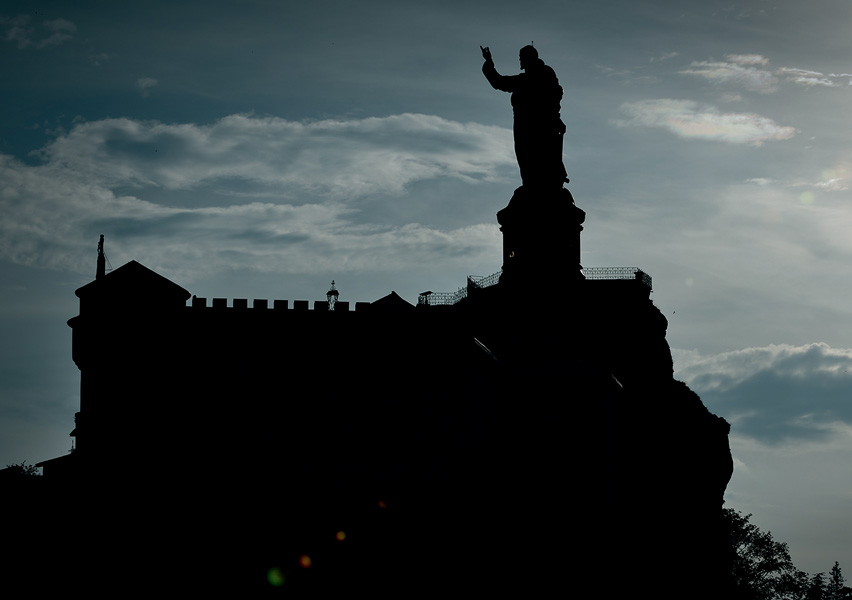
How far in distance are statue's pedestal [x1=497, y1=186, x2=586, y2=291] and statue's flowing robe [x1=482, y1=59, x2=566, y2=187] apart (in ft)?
4.05

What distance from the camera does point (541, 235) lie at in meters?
56.4

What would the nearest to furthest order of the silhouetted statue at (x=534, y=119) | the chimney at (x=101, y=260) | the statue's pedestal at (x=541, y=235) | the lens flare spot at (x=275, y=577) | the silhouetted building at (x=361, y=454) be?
the lens flare spot at (x=275, y=577), the silhouetted building at (x=361, y=454), the chimney at (x=101, y=260), the statue's pedestal at (x=541, y=235), the silhouetted statue at (x=534, y=119)

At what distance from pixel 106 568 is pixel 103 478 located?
448 centimetres

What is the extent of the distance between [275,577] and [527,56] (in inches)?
1394

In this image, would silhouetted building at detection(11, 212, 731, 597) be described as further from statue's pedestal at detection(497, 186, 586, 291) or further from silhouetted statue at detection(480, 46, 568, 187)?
silhouetted statue at detection(480, 46, 568, 187)

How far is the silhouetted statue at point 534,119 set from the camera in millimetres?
58156

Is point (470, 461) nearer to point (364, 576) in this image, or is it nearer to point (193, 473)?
point (364, 576)

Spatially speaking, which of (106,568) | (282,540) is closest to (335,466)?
(282,540)

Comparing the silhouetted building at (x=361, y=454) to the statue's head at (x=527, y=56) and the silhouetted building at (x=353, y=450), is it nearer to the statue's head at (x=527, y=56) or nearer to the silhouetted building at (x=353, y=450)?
the silhouetted building at (x=353, y=450)

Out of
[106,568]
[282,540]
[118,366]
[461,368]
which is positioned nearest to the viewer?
[106,568]

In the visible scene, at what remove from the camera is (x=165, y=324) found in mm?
44438

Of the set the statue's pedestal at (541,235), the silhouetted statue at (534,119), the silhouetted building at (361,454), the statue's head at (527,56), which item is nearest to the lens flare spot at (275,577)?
the silhouetted building at (361,454)

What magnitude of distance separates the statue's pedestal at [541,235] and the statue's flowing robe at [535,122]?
124 cm

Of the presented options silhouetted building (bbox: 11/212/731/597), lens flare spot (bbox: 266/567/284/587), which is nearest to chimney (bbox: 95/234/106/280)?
silhouetted building (bbox: 11/212/731/597)
